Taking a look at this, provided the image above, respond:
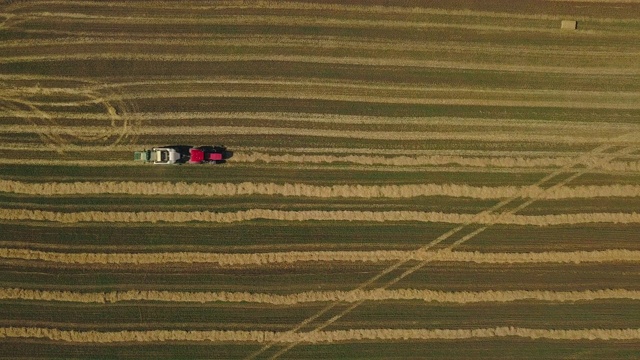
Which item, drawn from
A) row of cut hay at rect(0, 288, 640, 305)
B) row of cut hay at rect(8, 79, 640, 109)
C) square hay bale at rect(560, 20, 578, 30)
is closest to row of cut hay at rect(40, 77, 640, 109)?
row of cut hay at rect(8, 79, 640, 109)

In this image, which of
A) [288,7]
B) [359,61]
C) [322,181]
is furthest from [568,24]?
[322,181]

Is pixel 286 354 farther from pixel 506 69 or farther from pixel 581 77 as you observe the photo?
pixel 581 77

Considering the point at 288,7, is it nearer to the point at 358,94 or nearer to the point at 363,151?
the point at 358,94

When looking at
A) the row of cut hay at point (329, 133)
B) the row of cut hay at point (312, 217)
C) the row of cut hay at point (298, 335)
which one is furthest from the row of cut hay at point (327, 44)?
the row of cut hay at point (298, 335)

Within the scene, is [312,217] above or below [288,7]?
below

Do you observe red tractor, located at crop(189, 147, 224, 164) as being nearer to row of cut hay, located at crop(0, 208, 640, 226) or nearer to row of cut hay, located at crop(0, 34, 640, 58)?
row of cut hay, located at crop(0, 208, 640, 226)

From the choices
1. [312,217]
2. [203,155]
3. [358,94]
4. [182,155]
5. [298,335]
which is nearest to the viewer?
[203,155]
